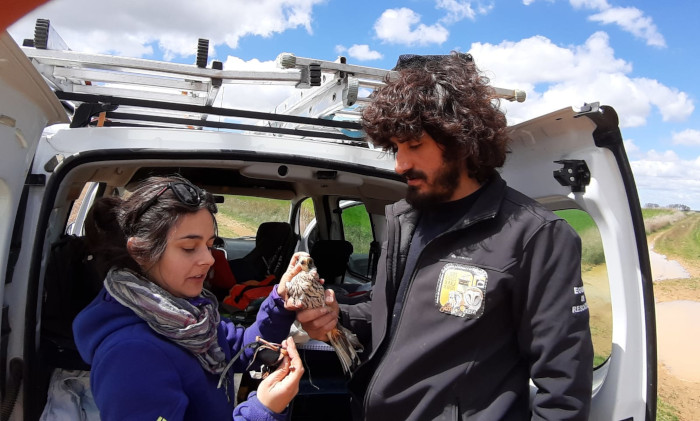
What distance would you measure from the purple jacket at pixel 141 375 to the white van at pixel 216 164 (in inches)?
13.5

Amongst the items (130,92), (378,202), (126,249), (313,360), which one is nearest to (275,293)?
(126,249)

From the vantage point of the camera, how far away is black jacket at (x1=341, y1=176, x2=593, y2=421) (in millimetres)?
1405

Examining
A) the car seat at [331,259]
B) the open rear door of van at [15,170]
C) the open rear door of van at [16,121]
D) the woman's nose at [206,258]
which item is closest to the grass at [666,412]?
the car seat at [331,259]

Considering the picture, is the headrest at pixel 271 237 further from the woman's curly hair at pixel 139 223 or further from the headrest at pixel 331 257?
the woman's curly hair at pixel 139 223

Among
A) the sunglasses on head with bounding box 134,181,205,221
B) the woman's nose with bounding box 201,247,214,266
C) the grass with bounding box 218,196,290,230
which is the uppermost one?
the grass with bounding box 218,196,290,230

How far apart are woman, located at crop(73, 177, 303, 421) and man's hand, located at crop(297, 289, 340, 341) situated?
0.47 feet

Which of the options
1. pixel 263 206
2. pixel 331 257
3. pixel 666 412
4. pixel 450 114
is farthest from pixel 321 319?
pixel 666 412

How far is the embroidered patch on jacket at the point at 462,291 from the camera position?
1499 millimetres

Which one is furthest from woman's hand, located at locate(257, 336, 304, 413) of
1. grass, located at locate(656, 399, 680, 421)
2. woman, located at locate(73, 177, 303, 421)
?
grass, located at locate(656, 399, 680, 421)

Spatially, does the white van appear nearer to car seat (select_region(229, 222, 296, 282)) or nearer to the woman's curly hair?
the woman's curly hair

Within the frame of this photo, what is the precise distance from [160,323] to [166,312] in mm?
35

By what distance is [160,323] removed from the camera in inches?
56.7

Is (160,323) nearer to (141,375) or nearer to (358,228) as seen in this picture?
(141,375)

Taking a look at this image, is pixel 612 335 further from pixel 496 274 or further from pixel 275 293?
pixel 275 293
